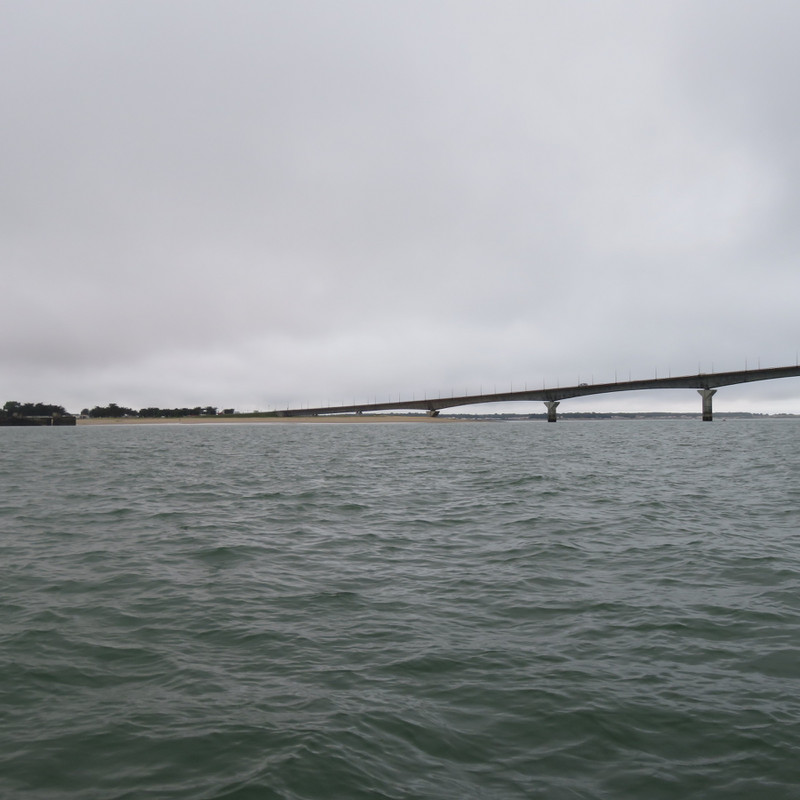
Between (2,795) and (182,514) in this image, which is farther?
(182,514)

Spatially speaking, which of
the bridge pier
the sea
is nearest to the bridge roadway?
the bridge pier

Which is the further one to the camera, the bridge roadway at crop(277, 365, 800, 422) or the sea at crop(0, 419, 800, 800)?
the bridge roadway at crop(277, 365, 800, 422)

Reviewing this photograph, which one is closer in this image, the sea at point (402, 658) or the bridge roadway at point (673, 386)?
the sea at point (402, 658)

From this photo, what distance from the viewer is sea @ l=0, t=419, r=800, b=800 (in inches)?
214

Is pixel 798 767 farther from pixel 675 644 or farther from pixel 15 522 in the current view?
pixel 15 522

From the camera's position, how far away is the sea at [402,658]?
5430 millimetres

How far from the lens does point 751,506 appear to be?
20.3 meters

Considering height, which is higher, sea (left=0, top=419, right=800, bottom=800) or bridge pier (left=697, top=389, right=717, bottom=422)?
bridge pier (left=697, top=389, right=717, bottom=422)

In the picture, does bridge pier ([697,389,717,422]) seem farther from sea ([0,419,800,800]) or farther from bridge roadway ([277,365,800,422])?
sea ([0,419,800,800])

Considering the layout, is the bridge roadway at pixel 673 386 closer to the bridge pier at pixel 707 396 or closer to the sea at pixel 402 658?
the bridge pier at pixel 707 396

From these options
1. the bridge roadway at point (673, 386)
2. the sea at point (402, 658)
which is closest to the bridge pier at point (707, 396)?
the bridge roadway at point (673, 386)

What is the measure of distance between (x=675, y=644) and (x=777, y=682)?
4.44 feet

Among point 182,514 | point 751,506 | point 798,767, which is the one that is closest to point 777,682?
point 798,767

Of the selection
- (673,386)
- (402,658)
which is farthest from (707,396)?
(402,658)
